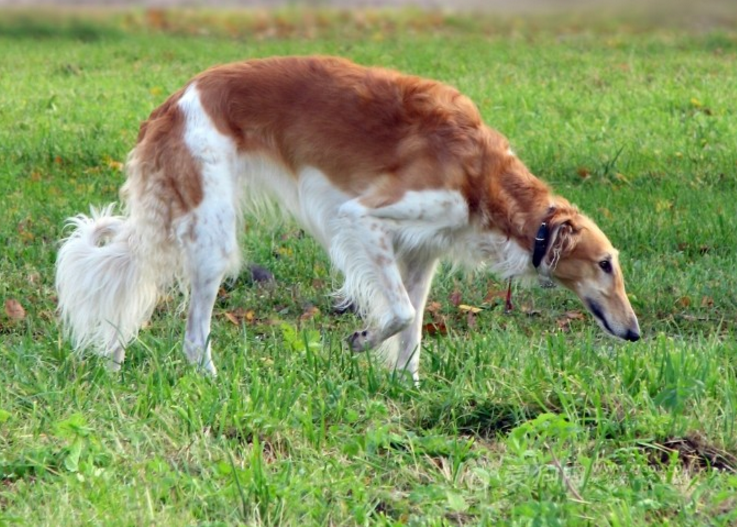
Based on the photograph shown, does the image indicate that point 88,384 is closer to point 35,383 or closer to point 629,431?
point 35,383

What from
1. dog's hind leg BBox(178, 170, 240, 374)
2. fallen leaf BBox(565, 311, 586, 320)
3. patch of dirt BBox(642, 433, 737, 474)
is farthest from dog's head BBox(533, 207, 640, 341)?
dog's hind leg BBox(178, 170, 240, 374)

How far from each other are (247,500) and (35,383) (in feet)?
4.35

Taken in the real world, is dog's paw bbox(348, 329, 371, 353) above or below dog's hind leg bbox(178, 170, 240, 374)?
below

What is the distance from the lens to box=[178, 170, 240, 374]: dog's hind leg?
515 centimetres

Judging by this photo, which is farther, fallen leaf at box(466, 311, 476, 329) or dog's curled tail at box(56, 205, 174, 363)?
fallen leaf at box(466, 311, 476, 329)

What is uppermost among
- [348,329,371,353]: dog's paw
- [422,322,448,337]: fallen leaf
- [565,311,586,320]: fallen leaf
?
[348,329,371,353]: dog's paw

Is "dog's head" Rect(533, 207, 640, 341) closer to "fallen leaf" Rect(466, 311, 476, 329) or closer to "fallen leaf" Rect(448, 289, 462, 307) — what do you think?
"fallen leaf" Rect(466, 311, 476, 329)

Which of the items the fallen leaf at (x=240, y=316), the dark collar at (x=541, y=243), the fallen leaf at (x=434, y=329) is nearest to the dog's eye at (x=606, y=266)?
the dark collar at (x=541, y=243)

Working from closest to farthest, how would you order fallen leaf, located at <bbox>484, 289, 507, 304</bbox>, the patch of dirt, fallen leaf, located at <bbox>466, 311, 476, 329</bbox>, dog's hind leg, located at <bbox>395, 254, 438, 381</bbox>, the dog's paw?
the patch of dirt
the dog's paw
dog's hind leg, located at <bbox>395, 254, 438, 381</bbox>
fallen leaf, located at <bbox>466, 311, 476, 329</bbox>
fallen leaf, located at <bbox>484, 289, 507, 304</bbox>

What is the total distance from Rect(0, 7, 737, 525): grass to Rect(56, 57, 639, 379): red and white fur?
261 mm

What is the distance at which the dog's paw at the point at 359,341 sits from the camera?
16.5 ft

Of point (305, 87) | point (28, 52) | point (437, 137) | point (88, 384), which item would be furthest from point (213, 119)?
point (28, 52)

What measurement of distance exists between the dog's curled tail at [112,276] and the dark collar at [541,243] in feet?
5.43

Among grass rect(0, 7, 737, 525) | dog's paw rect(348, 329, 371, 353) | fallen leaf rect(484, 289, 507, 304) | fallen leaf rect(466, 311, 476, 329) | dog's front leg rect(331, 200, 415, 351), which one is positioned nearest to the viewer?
grass rect(0, 7, 737, 525)
